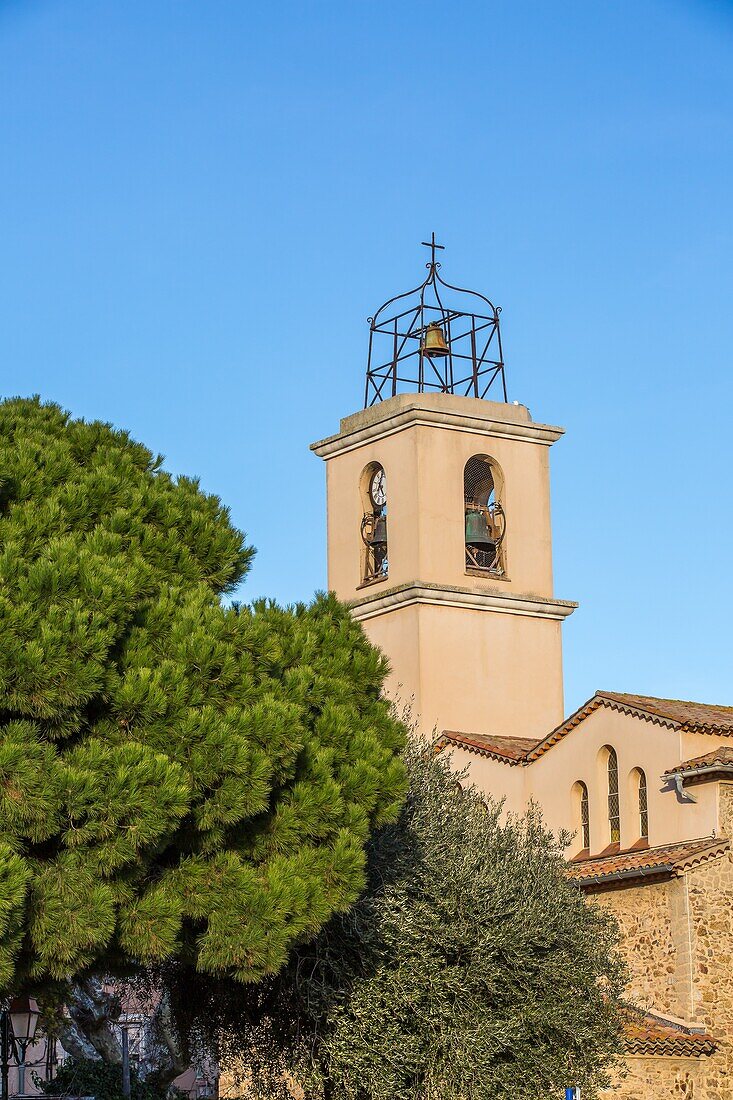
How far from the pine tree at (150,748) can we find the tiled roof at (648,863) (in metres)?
9.03

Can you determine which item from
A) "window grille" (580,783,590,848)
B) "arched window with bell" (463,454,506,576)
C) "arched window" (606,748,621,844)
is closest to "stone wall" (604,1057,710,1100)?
"arched window" (606,748,621,844)

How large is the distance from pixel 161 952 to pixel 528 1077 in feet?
24.1

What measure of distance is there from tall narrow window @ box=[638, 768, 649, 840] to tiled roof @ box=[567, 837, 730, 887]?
0.41m

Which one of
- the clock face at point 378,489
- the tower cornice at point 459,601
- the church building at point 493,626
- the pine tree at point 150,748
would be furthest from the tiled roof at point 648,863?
the clock face at point 378,489

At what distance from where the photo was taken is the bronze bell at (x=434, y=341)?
35312 mm

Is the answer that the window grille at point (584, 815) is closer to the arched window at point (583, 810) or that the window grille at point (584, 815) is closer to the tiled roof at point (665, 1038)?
the arched window at point (583, 810)

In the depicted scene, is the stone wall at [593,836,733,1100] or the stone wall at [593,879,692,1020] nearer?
the stone wall at [593,836,733,1100]

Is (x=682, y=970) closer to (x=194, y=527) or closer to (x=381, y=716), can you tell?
(x=381, y=716)

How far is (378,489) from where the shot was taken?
→ 36.2 meters

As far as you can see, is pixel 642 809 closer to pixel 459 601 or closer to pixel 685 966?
pixel 685 966

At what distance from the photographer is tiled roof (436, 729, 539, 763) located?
3117 cm

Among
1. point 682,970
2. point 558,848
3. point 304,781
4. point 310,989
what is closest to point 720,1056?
point 682,970

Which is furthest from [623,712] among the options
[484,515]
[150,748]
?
[150,748]

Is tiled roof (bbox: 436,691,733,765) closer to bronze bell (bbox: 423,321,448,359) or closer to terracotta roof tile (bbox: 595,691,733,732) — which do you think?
terracotta roof tile (bbox: 595,691,733,732)
